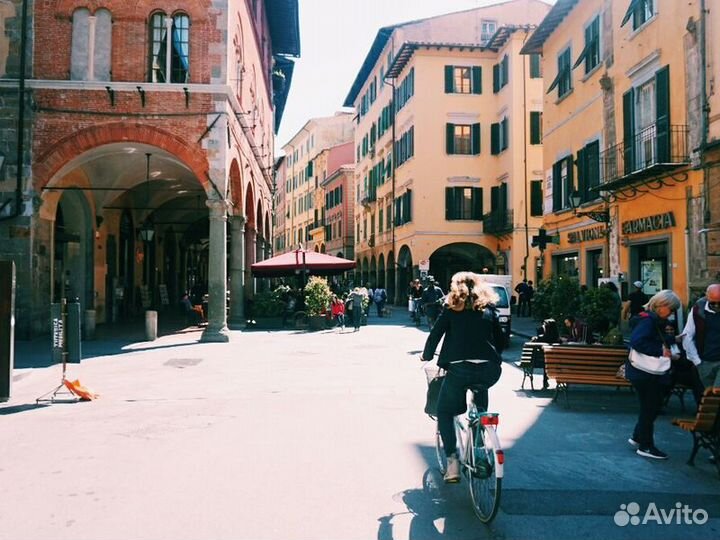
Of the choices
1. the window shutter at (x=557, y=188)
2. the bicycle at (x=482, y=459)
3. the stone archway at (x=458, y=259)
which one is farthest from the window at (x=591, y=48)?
the bicycle at (x=482, y=459)

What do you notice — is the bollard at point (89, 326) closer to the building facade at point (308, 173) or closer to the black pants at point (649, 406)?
the black pants at point (649, 406)

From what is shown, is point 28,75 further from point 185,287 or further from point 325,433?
point 185,287

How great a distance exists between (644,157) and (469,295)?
13.2 m

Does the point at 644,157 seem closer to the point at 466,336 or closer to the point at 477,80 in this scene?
→ the point at 466,336

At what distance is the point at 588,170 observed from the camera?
20047 millimetres

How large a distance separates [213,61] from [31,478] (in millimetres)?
14166

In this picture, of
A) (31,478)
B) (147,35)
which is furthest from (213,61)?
(31,478)

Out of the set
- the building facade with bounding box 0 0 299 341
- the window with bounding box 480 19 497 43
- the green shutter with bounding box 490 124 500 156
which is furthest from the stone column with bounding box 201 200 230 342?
the window with bounding box 480 19 497 43

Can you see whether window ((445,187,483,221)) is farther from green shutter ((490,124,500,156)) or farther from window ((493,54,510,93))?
window ((493,54,510,93))

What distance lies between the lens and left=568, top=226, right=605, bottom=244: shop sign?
1900 centimetres

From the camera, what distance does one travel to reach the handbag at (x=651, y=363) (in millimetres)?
6141

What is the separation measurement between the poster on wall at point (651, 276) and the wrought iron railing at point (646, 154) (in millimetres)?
2272

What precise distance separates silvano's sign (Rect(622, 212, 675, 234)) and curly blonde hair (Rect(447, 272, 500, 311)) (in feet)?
38.2

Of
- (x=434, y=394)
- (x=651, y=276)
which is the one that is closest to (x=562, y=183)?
(x=651, y=276)
